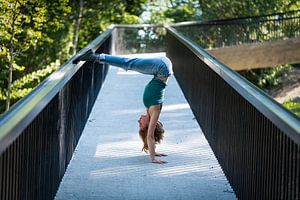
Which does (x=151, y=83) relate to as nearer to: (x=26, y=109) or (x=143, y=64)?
(x=143, y=64)

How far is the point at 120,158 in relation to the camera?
31.1 feet

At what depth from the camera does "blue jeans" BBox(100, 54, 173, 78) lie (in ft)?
27.6

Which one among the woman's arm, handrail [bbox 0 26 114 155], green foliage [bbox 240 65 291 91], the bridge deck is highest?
handrail [bbox 0 26 114 155]

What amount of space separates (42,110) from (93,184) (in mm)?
1904

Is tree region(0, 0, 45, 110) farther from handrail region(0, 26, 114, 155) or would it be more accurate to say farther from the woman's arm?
handrail region(0, 26, 114, 155)

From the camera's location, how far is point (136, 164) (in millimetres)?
9016

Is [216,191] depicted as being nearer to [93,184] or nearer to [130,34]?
[93,184]

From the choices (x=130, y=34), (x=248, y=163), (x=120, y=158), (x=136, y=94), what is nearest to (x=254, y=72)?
(x=130, y=34)

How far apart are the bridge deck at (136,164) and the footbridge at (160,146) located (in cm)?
1

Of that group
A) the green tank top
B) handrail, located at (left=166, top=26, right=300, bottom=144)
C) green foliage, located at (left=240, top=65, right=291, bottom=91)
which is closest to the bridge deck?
the green tank top

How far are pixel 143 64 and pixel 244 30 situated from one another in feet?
66.8

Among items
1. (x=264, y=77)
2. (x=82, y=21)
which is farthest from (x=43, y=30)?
(x=264, y=77)

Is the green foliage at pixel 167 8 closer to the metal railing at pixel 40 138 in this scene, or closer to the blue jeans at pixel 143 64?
the blue jeans at pixel 143 64

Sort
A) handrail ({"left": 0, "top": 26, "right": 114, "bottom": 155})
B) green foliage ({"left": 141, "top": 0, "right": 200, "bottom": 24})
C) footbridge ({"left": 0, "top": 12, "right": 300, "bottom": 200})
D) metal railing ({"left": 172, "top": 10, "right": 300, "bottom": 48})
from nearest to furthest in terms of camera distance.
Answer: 1. handrail ({"left": 0, "top": 26, "right": 114, "bottom": 155})
2. footbridge ({"left": 0, "top": 12, "right": 300, "bottom": 200})
3. metal railing ({"left": 172, "top": 10, "right": 300, "bottom": 48})
4. green foliage ({"left": 141, "top": 0, "right": 200, "bottom": 24})
